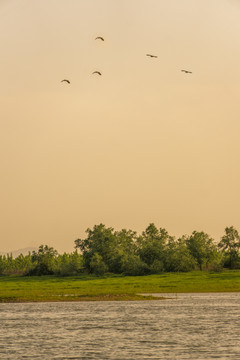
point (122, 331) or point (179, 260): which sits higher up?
point (179, 260)

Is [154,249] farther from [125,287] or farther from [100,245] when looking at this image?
[125,287]

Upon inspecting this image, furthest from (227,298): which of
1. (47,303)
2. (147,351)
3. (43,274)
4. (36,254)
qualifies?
(36,254)

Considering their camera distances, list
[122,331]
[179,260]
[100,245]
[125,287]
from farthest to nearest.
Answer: [100,245], [179,260], [125,287], [122,331]

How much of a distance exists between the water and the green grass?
1003cm

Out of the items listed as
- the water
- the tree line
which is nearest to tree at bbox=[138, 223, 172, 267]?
the tree line

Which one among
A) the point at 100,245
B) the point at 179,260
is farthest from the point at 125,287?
the point at 100,245

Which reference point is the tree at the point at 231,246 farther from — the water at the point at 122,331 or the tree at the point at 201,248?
the water at the point at 122,331

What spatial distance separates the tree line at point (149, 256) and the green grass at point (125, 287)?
8.52m

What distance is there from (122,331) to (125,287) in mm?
62878

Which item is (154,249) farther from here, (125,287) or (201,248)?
(125,287)

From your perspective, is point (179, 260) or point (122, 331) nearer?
point (122, 331)

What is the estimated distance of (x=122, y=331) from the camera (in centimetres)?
6059

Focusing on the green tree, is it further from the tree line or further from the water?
the water

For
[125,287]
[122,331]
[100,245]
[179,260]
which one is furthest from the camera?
[100,245]
